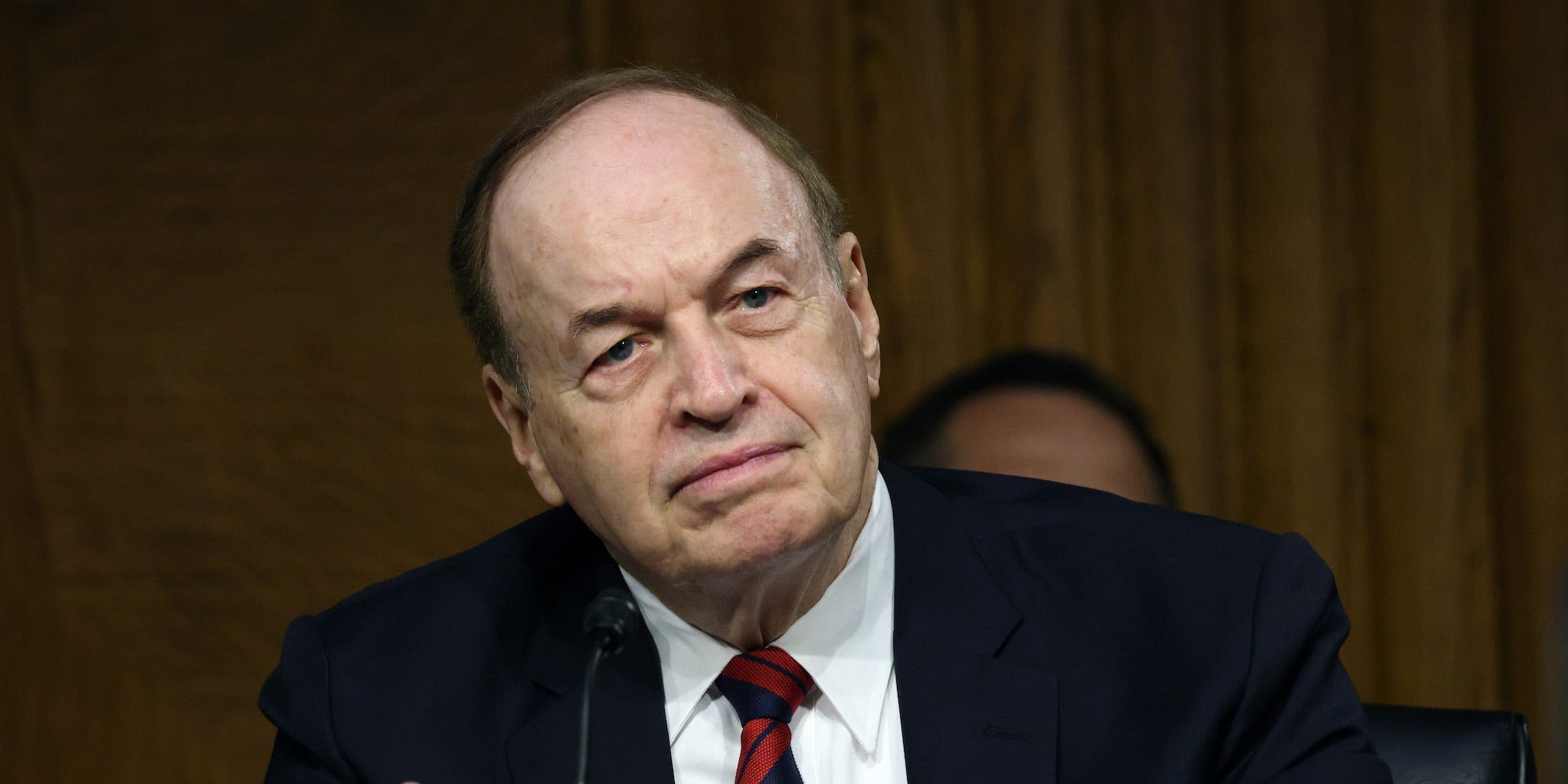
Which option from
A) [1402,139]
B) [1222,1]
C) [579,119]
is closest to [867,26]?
[1222,1]

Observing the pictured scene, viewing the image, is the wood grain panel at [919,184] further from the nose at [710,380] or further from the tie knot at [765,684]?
the nose at [710,380]

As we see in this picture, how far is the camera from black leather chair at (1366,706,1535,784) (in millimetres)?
1795

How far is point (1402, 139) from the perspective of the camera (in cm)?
298

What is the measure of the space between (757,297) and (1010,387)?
1.29 metres

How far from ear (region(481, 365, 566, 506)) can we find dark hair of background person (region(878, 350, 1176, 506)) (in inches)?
43.4

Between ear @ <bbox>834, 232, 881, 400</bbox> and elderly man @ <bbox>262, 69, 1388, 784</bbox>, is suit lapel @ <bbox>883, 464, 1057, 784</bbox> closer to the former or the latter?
elderly man @ <bbox>262, 69, 1388, 784</bbox>

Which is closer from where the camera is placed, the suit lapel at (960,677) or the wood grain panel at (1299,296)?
the suit lapel at (960,677)

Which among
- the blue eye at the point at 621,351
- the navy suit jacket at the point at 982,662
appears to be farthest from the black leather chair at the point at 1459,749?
the blue eye at the point at 621,351

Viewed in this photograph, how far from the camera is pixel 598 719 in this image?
68.9 inches

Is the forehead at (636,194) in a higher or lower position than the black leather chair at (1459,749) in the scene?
higher

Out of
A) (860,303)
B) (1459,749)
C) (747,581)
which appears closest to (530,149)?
(860,303)

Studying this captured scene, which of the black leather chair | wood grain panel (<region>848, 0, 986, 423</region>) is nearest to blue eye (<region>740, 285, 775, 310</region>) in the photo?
the black leather chair

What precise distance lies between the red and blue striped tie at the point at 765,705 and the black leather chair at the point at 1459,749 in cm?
74

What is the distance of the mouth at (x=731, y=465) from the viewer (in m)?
1.54
